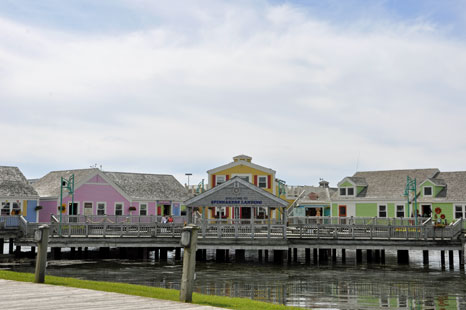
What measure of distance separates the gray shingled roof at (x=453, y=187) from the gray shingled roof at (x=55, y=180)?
35.8 m

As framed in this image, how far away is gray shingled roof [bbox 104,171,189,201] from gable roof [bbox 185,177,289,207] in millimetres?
27025

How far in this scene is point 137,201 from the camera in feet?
208

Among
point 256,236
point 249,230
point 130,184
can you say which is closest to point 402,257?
point 256,236

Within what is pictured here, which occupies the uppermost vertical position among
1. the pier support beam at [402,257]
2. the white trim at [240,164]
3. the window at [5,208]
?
the white trim at [240,164]

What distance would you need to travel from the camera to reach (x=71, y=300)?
11.5 metres

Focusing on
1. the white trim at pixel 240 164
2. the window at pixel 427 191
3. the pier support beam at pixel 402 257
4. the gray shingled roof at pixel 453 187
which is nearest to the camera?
the pier support beam at pixel 402 257

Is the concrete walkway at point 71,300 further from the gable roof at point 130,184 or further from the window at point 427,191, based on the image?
the window at point 427,191

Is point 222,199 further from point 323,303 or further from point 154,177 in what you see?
point 154,177

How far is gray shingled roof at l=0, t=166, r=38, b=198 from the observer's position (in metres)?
52.5

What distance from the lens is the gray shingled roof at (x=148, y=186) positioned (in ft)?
211

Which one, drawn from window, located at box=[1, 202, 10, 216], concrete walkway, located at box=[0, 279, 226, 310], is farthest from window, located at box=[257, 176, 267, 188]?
concrete walkway, located at box=[0, 279, 226, 310]

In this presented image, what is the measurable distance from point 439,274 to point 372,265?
5859 millimetres

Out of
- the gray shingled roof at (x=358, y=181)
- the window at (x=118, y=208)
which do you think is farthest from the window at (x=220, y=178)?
the gray shingled roof at (x=358, y=181)

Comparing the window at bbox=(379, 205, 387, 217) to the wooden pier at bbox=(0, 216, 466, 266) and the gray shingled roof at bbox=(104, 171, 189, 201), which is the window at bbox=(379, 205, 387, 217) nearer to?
the gray shingled roof at bbox=(104, 171, 189, 201)
